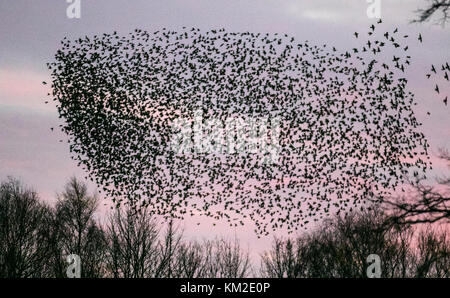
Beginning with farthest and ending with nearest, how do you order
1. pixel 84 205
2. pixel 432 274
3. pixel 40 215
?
pixel 432 274 → pixel 84 205 → pixel 40 215

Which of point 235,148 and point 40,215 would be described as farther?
point 40,215

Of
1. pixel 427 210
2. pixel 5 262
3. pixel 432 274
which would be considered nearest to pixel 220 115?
pixel 427 210

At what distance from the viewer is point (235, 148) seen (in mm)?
26172

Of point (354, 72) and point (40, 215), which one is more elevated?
point (354, 72)

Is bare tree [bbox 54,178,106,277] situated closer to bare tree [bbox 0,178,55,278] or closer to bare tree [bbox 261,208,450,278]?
bare tree [bbox 0,178,55,278]

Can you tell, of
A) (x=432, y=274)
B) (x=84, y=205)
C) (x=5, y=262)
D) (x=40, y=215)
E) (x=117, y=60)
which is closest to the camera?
(x=117, y=60)

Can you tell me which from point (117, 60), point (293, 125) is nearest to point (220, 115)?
point (293, 125)

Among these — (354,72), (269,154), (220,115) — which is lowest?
(269,154)

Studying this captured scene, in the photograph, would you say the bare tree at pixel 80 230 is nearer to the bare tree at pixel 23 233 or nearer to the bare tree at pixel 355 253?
the bare tree at pixel 23 233

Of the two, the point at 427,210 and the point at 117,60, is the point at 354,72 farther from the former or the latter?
the point at 427,210

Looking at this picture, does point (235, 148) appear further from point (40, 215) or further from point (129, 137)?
point (40, 215)

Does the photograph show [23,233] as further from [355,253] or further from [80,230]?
[355,253]

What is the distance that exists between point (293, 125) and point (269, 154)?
5.74 feet

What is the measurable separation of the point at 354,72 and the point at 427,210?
55.3ft
